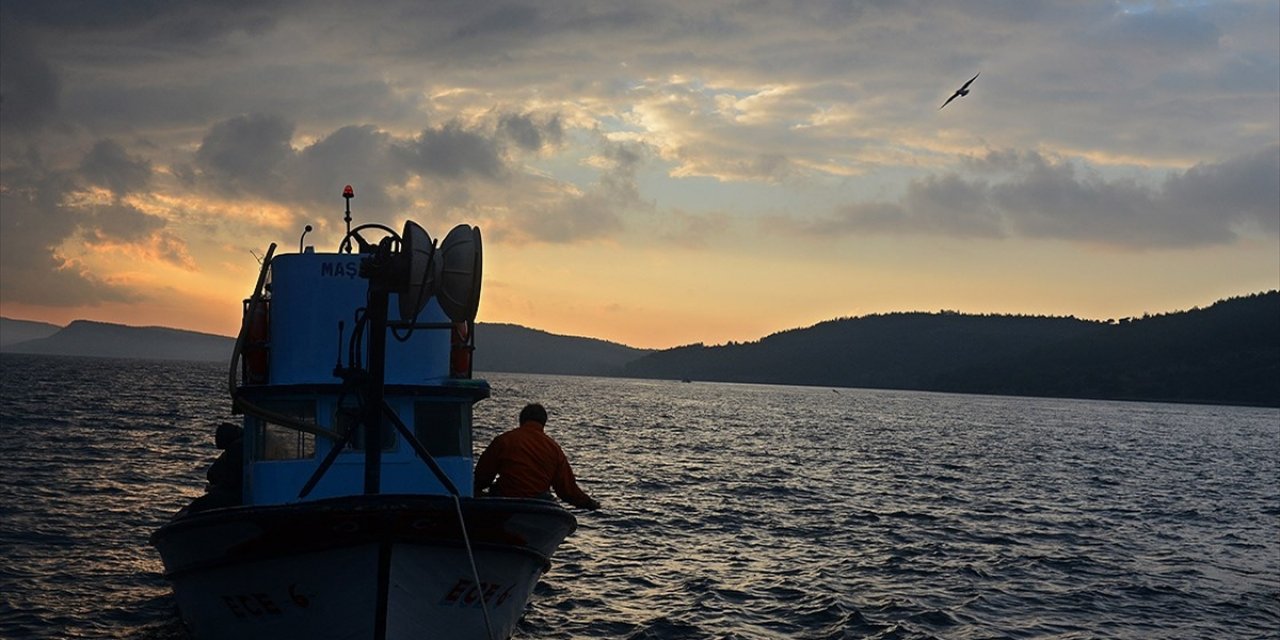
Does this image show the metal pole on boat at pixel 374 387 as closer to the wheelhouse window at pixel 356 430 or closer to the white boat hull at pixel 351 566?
the white boat hull at pixel 351 566

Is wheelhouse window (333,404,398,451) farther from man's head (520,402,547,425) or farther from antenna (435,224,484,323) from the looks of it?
antenna (435,224,484,323)

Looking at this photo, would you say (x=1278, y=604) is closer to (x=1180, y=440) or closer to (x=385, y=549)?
(x=385, y=549)

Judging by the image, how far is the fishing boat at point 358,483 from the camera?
10734 millimetres

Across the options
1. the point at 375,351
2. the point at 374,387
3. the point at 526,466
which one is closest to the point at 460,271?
the point at 375,351

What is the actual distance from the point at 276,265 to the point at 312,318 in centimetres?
84

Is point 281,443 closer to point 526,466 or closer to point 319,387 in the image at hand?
point 319,387

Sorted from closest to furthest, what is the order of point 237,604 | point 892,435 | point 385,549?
point 385,549 → point 237,604 → point 892,435

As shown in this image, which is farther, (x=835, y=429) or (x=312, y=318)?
(x=835, y=429)

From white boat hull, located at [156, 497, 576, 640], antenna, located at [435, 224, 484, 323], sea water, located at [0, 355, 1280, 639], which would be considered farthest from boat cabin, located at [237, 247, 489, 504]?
sea water, located at [0, 355, 1280, 639]

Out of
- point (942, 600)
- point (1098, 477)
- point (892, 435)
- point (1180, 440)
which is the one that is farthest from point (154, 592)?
point (1180, 440)

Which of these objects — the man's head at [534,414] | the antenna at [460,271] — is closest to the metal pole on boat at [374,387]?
the antenna at [460,271]

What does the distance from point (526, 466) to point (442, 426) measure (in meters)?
1.34

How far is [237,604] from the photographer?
11.7 metres

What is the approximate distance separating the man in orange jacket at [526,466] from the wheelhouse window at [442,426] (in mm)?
593
